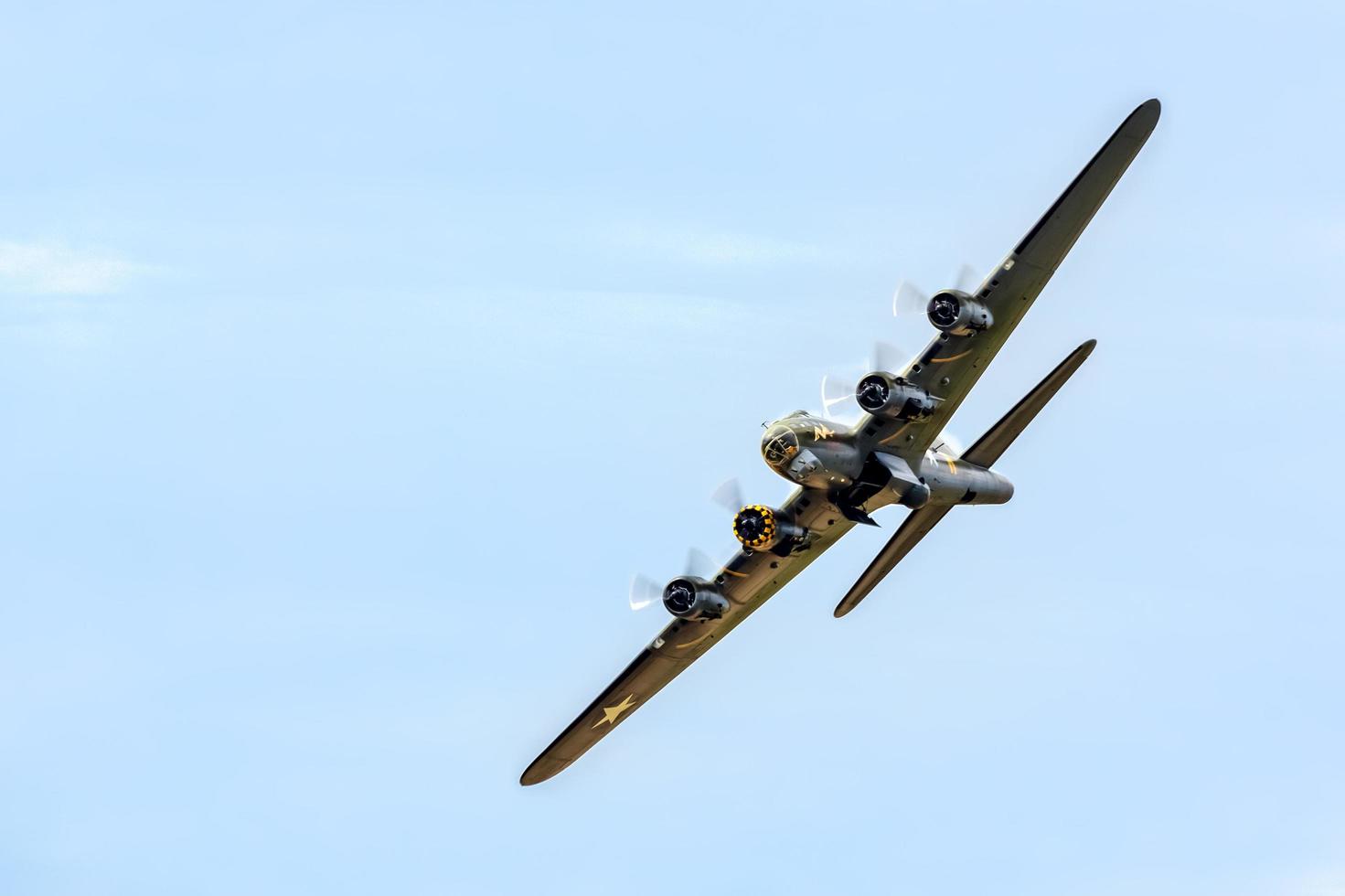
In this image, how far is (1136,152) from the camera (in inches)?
3302

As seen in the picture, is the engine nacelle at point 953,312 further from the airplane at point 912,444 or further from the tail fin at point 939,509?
the tail fin at point 939,509

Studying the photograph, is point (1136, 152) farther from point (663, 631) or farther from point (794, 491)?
point (663, 631)

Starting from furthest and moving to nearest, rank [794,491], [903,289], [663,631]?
[663,631] < [794,491] < [903,289]

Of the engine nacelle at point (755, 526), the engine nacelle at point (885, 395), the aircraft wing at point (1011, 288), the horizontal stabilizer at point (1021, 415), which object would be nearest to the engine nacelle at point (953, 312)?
the aircraft wing at point (1011, 288)

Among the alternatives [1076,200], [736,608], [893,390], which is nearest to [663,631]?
[736,608]

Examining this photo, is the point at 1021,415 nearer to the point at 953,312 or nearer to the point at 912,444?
the point at 912,444

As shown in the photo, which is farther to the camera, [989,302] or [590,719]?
[590,719]

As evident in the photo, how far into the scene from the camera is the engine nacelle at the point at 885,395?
8375 cm

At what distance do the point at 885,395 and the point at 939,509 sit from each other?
339 inches

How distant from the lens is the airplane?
83750 millimetres

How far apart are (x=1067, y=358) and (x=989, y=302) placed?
→ 398cm

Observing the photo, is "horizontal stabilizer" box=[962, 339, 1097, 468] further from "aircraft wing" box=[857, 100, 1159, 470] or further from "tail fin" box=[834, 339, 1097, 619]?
"aircraft wing" box=[857, 100, 1159, 470]

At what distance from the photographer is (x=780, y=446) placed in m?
83.2

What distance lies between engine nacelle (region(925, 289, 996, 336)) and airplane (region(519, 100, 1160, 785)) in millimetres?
47
